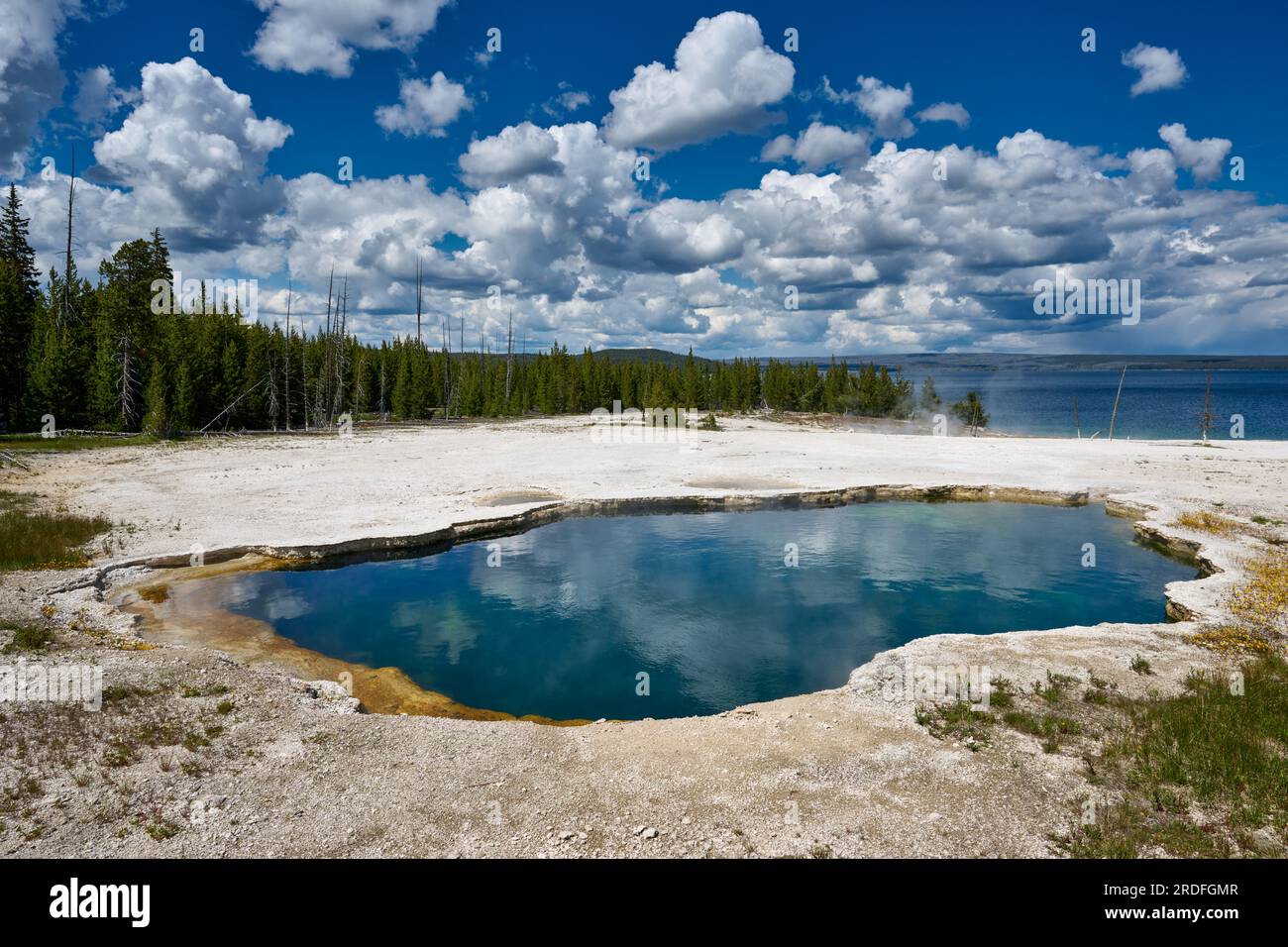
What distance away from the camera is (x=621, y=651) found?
17.8m

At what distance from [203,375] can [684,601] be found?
199 feet

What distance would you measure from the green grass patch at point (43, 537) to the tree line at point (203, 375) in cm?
3428

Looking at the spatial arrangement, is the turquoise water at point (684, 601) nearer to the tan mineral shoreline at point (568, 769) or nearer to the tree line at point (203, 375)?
the tan mineral shoreline at point (568, 769)

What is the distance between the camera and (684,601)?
70.7 feet

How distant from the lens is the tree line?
5456cm

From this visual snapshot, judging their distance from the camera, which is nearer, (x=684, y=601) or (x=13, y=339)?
(x=684, y=601)

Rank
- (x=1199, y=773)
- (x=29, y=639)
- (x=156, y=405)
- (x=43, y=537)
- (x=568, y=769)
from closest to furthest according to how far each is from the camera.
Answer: (x=1199, y=773), (x=568, y=769), (x=29, y=639), (x=43, y=537), (x=156, y=405)

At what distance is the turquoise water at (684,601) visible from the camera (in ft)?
53.2

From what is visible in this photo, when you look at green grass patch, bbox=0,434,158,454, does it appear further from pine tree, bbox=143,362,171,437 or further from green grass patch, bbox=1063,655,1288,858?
green grass patch, bbox=1063,655,1288,858

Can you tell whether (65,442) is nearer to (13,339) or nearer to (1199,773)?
(13,339)

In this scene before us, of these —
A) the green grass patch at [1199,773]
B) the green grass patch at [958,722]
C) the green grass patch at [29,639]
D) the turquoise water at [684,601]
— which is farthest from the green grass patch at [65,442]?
the green grass patch at [1199,773]

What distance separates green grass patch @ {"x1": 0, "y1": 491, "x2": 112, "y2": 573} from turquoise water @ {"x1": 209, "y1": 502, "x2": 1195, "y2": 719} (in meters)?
4.59

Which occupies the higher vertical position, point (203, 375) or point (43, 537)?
point (203, 375)

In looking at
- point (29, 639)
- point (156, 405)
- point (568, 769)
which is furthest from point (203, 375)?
point (568, 769)
